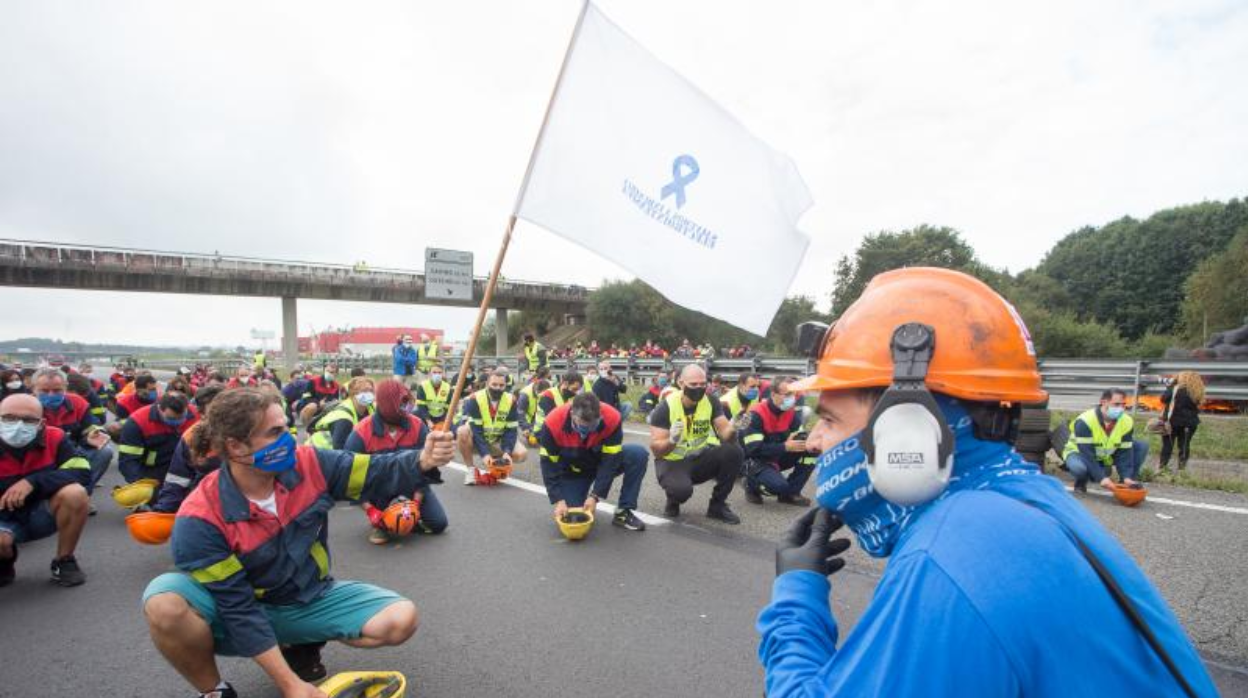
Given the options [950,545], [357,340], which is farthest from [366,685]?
[357,340]

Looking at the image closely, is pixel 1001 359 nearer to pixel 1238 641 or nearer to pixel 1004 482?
pixel 1004 482

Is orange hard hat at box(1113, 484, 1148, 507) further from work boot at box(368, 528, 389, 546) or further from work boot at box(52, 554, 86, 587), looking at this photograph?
work boot at box(52, 554, 86, 587)

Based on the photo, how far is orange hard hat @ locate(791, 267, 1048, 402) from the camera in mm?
1161

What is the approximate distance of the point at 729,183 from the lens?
311cm

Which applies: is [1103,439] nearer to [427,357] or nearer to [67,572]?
[67,572]

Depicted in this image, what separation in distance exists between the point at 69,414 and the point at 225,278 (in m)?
33.3

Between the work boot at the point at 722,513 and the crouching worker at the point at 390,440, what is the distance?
2.53 m

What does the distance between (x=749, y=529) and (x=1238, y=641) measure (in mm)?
3104

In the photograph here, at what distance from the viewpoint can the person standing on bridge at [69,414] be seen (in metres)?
6.08

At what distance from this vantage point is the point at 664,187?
10.1ft

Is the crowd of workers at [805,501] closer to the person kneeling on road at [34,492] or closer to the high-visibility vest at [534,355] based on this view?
the person kneeling on road at [34,492]

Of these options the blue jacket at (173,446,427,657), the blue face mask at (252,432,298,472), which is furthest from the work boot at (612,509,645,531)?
the blue face mask at (252,432,298,472)

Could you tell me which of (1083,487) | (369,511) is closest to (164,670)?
(369,511)

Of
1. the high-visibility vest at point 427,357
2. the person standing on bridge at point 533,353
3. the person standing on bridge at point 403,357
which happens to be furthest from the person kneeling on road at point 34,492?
the person standing on bridge at point 403,357
